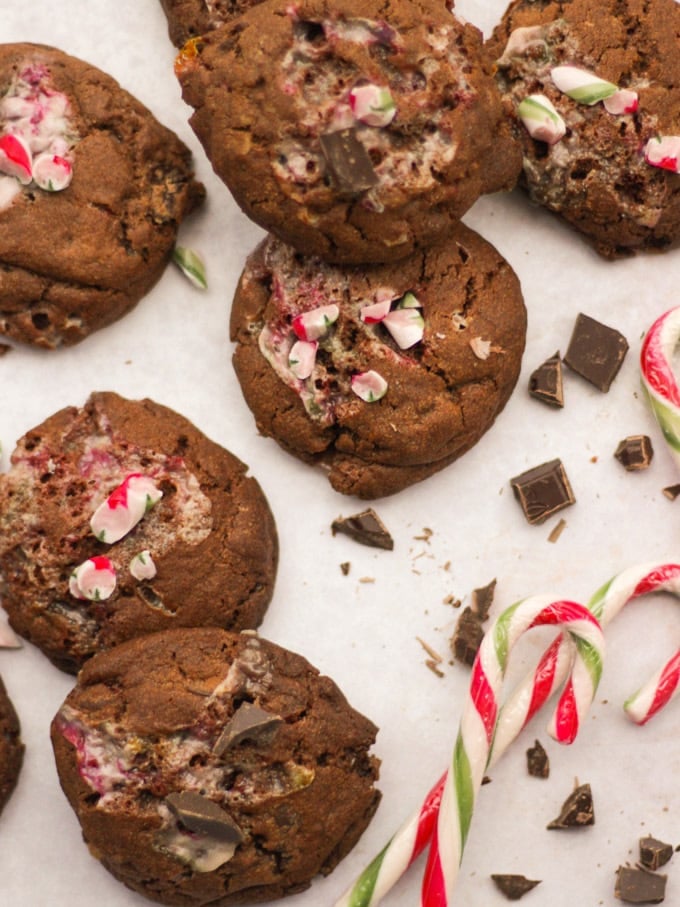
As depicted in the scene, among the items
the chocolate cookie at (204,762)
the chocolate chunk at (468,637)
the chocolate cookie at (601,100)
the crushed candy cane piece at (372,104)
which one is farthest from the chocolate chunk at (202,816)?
the chocolate cookie at (601,100)

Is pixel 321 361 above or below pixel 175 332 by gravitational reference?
above

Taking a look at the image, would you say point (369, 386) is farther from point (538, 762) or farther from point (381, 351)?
point (538, 762)

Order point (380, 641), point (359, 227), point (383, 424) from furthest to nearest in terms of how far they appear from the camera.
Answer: point (380, 641), point (383, 424), point (359, 227)

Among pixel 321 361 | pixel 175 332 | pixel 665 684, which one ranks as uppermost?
pixel 321 361

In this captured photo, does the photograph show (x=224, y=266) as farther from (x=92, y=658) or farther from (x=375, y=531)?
(x=92, y=658)

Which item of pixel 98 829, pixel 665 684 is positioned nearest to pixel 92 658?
pixel 98 829

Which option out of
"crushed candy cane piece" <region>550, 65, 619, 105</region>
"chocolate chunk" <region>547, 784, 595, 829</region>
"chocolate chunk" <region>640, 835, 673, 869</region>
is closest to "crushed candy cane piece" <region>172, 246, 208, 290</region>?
"crushed candy cane piece" <region>550, 65, 619, 105</region>

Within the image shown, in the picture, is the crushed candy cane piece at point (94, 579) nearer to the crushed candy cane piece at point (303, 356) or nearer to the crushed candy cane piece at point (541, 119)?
the crushed candy cane piece at point (303, 356)
